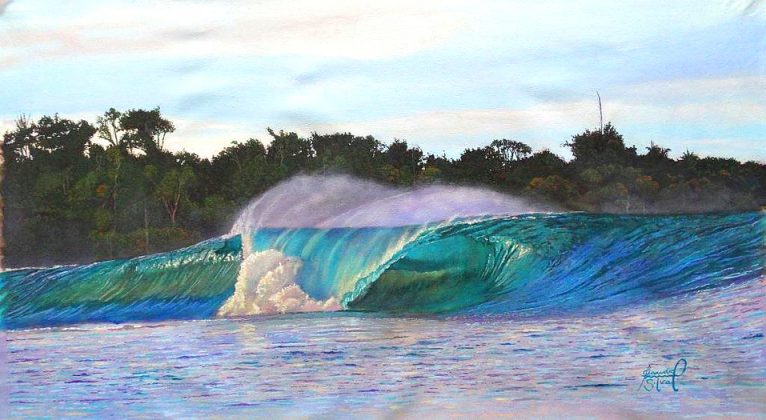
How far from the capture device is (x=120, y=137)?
7.52 ft

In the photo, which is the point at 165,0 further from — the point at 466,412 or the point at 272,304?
the point at 466,412

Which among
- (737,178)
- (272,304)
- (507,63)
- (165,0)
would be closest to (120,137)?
(165,0)

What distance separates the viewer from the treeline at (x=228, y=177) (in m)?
2.26

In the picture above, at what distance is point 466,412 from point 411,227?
0.46 metres

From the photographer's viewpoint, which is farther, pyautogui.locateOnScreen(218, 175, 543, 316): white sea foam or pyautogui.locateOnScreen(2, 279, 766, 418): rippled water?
pyautogui.locateOnScreen(218, 175, 543, 316): white sea foam
